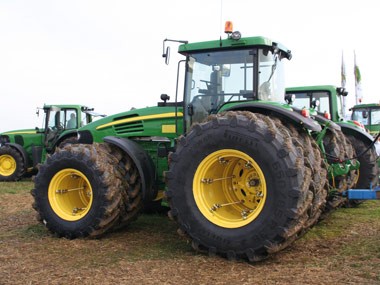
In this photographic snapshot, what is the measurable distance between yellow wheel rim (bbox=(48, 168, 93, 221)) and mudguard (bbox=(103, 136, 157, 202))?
621mm

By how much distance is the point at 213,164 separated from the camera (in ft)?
16.2

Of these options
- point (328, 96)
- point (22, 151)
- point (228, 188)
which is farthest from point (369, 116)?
point (228, 188)

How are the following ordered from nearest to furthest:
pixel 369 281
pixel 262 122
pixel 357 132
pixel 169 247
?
pixel 369 281, pixel 262 122, pixel 169 247, pixel 357 132

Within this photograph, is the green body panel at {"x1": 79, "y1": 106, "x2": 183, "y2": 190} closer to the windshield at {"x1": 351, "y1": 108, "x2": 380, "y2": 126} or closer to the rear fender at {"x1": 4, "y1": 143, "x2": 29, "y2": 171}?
the rear fender at {"x1": 4, "y1": 143, "x2": 29, "y2": 171}

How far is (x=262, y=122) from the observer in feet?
15.3

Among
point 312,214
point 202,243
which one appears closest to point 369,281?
point 312,214

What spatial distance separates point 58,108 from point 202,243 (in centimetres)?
1087

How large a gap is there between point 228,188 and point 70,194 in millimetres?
2220

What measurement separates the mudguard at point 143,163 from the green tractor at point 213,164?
1 cm

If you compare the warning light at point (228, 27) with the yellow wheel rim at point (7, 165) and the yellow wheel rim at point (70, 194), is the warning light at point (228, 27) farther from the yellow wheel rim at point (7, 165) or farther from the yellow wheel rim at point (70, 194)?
the yellow wheel rim at point (7, 165)

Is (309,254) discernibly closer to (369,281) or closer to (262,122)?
(369,281)

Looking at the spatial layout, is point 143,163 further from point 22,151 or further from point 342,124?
point 22,151

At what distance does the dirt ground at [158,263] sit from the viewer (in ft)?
13.3

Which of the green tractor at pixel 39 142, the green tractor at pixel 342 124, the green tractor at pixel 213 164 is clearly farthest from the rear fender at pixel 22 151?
the green tractor at pixel 342 124
